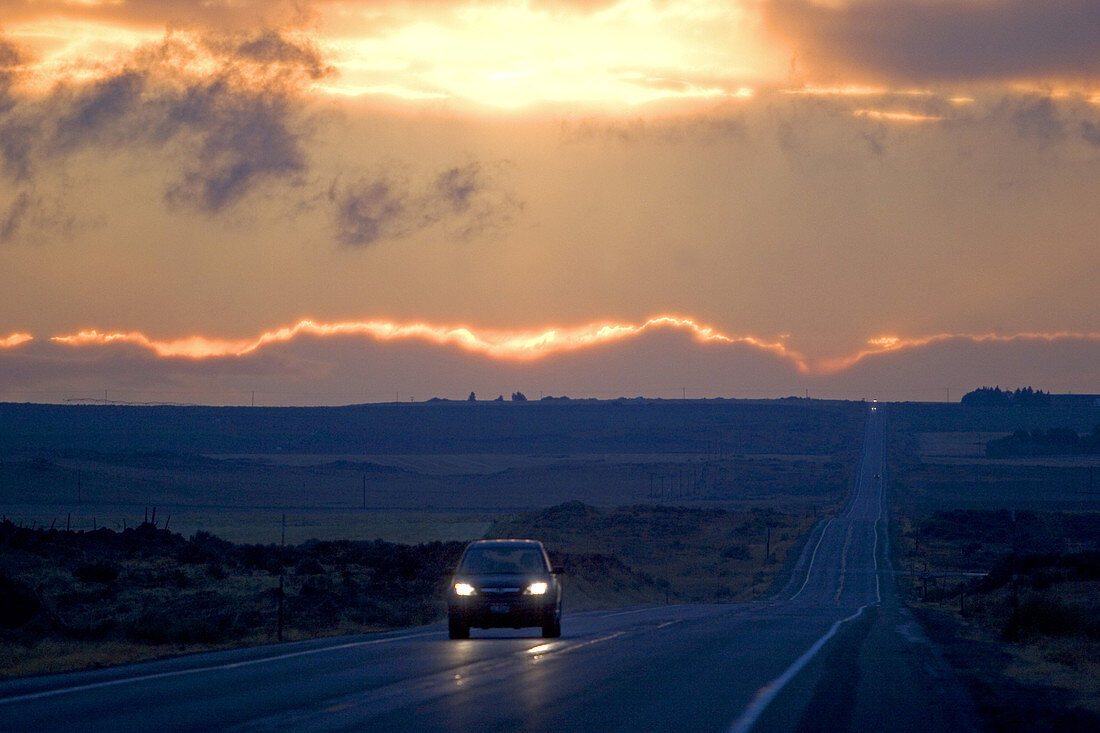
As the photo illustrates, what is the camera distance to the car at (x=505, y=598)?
81.7 ft

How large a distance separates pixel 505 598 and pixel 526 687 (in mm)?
8683

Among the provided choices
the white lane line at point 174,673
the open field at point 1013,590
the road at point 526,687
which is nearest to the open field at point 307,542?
the white lane line at point 174,673

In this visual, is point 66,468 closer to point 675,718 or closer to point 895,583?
point 895,583

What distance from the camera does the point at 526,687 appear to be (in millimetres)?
16281

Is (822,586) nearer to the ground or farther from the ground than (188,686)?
nearer to the ground

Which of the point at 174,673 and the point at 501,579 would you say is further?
the point at 501,579

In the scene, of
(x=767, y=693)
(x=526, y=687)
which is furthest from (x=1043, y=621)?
(x=526, y=687)

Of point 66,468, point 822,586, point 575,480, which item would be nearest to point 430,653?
point 822,586

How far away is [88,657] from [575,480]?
575 ft

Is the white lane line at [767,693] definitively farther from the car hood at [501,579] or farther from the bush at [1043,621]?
the bush at [1043,621]

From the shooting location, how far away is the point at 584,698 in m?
15.2

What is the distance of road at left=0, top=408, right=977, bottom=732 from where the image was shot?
13.4m

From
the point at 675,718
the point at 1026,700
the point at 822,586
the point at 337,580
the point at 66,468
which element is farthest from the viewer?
the point at 66,468

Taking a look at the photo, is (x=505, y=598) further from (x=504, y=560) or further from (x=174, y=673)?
(x=174, y=673)
